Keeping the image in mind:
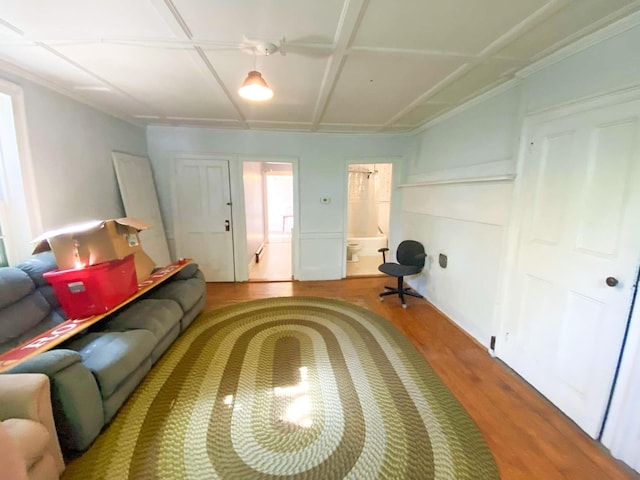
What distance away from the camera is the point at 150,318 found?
80.9 inches

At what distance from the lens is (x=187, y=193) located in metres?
3.94

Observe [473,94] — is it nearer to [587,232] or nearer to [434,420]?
[587,232]

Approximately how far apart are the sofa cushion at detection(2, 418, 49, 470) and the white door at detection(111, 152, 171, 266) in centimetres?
260

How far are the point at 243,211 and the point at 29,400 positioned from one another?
3132 mm

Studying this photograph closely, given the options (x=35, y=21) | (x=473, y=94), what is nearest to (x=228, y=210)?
(x=35, y=21)

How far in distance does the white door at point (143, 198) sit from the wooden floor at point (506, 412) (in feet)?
10.2

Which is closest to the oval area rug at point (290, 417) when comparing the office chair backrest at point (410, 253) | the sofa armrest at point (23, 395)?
the sofa armrest at point (23, 395)

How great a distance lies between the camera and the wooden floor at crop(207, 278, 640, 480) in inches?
54.2

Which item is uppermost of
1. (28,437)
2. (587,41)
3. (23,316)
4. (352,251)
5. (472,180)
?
(587,41)

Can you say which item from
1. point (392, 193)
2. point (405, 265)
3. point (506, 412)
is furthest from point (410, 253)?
point (506, 412)

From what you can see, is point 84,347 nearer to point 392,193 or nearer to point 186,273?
point 186,273

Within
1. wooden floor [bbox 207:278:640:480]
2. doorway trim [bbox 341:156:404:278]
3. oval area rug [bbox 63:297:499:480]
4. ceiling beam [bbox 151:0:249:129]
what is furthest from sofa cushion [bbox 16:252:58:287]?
doorway trim [bbox 341:156:404:278]

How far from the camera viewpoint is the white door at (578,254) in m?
1.41

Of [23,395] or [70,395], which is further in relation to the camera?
[70,395]
